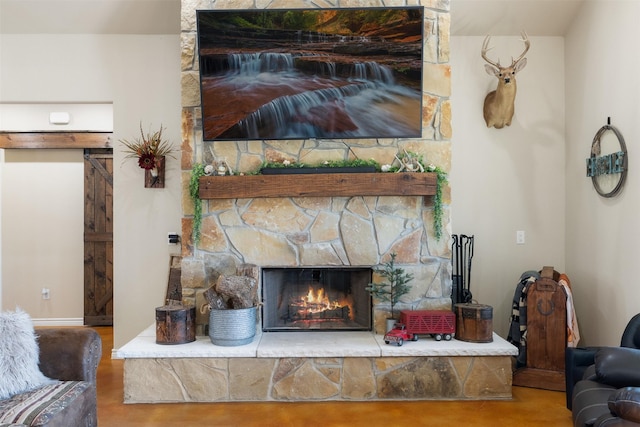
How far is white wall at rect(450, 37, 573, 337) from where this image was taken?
13.9 feet

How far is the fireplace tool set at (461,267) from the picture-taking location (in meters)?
3.98

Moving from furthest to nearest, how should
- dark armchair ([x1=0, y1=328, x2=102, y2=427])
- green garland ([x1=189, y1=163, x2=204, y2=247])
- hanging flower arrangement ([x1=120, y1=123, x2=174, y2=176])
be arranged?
hanging flower arrangement ([x1=120, y1=123, x2=174, y2=176])
green garland ([x1=189, y1=163, x2=204, y2=247])
dark armchair ([x1=0, y1=328, x2=102, y2=427])

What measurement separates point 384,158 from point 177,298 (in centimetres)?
200

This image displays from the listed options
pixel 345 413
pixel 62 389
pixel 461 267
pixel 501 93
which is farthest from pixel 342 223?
pixel 62 389

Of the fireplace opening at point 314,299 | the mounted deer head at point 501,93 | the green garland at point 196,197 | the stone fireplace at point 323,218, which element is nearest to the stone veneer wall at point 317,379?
the stone fireplace at point 323,218

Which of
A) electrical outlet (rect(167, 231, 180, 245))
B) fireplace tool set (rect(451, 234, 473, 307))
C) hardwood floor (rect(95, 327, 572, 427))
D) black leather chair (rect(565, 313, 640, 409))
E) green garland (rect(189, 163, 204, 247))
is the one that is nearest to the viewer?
black leather chair (rect(565, 313, 640, 409))

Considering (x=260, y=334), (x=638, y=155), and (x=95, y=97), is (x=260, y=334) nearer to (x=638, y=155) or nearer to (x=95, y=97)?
(x=95, y=97)

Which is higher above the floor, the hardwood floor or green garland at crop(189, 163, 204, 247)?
green garland at crop(189, 163, 204, 247)

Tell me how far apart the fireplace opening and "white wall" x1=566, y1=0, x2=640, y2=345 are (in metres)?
1.70

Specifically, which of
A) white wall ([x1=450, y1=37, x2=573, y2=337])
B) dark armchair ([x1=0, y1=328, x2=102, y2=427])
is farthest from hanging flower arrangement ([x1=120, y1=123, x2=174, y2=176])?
white wall ([x1=450, y1=37, x2=573, y2=337])

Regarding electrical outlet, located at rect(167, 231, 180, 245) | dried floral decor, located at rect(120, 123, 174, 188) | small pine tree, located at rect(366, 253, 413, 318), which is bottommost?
small pine tree, located at rect(366, 253, 413, 318)

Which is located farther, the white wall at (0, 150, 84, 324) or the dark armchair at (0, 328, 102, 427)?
the white wall at (0, 150, 84, 324)

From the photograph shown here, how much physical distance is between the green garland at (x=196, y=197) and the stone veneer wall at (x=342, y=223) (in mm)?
39

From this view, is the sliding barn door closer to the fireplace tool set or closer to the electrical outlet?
the electrical outlet
